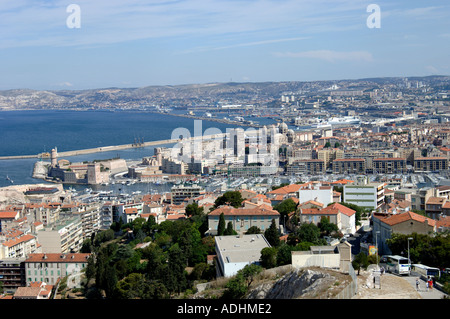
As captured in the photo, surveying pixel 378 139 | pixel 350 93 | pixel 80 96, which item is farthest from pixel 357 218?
pixel 80 96

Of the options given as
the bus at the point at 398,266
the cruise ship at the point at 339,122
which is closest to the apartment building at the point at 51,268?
the bus at the point at 398,266

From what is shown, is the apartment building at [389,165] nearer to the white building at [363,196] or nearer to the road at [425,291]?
the white building at [363,196]

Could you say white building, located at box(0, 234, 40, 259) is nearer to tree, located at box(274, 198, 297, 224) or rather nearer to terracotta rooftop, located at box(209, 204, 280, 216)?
terracotta rooftop, located at box(209, 204, 280, 216)

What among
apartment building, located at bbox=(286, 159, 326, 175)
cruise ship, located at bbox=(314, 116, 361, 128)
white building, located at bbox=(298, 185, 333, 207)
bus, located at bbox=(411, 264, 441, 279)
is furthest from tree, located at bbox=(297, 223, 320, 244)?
cruise ship, located at bbox=(314, 116, 361, 128)

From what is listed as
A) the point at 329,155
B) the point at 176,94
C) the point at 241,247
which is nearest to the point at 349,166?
the point at 329,155

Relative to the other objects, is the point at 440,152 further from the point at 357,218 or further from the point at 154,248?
the point at 154,248
